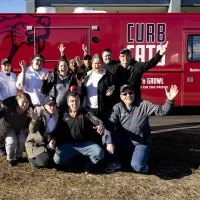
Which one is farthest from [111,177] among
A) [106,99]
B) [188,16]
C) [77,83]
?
[188,16]

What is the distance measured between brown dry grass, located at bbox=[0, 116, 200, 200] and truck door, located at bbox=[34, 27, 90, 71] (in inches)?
158

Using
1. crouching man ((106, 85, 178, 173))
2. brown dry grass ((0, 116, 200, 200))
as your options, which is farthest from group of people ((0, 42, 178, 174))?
brown dry grass ((0, 116, 200, 200))

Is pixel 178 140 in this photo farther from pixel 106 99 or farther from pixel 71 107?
pixel 71 107

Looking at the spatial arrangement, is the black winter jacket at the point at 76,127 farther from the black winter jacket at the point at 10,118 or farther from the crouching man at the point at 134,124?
the black winter jacket at the point at 10,118

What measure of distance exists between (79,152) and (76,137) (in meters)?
0.21

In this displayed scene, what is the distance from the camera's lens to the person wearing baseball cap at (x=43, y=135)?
4.69 meters

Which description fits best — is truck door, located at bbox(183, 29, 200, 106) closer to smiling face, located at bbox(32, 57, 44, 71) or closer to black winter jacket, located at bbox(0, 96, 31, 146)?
smiling face, located at bbox(32, 57, 44, 71)

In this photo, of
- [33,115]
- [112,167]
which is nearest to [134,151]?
[112,167]

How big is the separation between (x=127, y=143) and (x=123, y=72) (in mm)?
1096

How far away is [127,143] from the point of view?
5047 millimetres

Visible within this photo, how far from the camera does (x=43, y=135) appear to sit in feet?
15.6

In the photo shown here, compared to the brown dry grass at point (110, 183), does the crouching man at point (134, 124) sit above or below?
above

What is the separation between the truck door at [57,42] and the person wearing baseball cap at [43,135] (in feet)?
13.5

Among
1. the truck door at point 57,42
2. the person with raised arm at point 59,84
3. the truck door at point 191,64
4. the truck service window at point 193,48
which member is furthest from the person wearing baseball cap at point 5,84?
the truck service window at point 193,48
